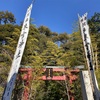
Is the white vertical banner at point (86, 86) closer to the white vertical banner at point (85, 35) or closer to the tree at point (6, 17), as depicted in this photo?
Result: the white vertical banner at point (85, 35)

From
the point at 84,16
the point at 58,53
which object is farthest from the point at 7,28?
the point at 84,16

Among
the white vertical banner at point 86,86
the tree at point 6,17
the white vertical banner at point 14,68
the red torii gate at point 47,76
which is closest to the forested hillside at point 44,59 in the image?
the red torii gate at point 47,76

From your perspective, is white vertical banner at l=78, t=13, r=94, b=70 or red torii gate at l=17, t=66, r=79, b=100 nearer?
white vertical banner at l=78, t=13, r=94, b=70

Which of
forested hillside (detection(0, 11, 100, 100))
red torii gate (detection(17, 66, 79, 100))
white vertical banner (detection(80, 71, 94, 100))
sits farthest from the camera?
forested hillside (detection(0, 11, 100, 100))

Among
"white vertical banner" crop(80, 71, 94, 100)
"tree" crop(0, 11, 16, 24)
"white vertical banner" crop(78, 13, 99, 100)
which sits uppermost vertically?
"tree" crop(0, 11, 16, 24)

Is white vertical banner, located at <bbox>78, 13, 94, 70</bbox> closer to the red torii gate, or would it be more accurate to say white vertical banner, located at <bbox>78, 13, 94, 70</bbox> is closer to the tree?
the red torii gate

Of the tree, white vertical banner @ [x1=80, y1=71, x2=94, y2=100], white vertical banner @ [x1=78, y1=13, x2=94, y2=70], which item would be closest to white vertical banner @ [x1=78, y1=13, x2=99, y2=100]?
white vertical banner @ [x1=78, y1=13, x2=94, y2=70]

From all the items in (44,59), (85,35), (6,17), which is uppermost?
(6,17)

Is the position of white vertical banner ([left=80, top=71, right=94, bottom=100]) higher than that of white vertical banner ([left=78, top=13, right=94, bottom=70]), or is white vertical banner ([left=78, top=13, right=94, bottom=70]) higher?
white vertical banner ([left=78, top=13, right=94, bottom=70])

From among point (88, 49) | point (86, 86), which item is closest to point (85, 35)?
point (88, 49)

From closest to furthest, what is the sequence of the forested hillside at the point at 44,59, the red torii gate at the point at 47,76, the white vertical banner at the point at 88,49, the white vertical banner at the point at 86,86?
the white vertical banner at the point at 88,49
the white vertical banner at the point at 86,86
the red torii gate at the point at 47,76
the forested hillside at the point at 44,59

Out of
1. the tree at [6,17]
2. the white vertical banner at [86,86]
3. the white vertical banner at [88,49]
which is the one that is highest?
the tree at [6,17]

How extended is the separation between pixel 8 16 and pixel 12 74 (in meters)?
13.0

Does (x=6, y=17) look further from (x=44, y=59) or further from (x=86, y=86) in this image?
(x=86, y=86)
